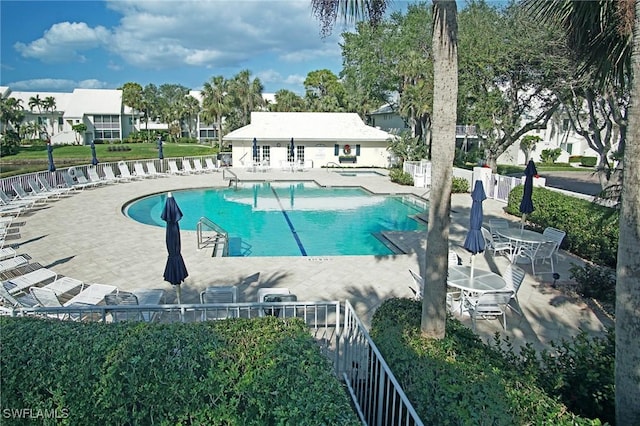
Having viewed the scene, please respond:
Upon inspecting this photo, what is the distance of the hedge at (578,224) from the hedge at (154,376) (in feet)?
26.1

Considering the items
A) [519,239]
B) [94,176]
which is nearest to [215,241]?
[519,239]

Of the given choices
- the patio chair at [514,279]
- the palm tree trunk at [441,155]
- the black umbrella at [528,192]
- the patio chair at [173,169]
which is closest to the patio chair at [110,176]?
the patio chair at [173,169]

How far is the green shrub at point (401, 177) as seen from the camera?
2405cm

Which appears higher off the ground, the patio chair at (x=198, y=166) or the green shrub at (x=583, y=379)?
the patio chair at (x=198, y=166)

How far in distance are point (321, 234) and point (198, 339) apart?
38.6ft

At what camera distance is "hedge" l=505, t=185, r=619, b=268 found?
9820 mm

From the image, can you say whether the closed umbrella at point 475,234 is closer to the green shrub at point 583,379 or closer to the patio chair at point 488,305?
the patio chair at point 488,305

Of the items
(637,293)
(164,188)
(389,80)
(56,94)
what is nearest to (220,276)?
(637,293)

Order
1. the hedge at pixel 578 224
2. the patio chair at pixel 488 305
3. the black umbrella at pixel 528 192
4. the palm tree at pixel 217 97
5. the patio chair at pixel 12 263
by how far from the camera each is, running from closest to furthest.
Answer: the patio chair at pixel 488 305
the patio chair at pixel 12 263
the hedge at pixel 578 224
the black umbrella at pixel 528 192
the palm tree at pixel 217 97

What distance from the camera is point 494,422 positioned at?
3.05 m

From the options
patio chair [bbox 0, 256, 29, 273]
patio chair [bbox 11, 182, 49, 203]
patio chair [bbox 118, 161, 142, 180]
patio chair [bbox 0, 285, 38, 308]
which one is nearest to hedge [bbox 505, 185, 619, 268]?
patio chair [bbox 0, 285, 38, 308]

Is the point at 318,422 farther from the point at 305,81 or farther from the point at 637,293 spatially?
the point at 305,81

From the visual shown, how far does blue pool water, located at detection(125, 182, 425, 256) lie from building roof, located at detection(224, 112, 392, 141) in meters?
7.57

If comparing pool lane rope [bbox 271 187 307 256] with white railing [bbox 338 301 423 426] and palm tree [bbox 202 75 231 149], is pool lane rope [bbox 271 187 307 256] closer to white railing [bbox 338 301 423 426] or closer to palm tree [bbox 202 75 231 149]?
white railing [bbox 338 301 423 426]
